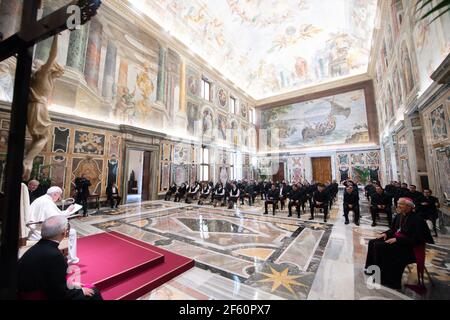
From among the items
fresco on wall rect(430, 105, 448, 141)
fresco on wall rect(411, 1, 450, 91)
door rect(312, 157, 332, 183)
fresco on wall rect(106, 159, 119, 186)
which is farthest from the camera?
door rect(312, 157, 332, 183)

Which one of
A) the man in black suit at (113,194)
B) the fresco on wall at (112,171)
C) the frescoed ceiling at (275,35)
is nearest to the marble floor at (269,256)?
the man in black suit at (113,194)

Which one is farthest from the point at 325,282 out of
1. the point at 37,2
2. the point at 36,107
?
the point at 36,107

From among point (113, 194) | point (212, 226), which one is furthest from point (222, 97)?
point (212, 226)

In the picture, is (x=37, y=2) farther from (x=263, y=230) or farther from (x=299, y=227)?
(x=299, y=227)

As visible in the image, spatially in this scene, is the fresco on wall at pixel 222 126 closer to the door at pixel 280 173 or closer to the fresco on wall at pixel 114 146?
the door at pixel 280 173

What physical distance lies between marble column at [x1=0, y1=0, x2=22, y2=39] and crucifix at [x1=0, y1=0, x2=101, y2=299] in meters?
1.70

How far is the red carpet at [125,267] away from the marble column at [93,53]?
7.61m

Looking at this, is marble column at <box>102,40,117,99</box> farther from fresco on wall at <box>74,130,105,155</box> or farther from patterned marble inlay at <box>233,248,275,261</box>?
patterned marble inlay at <box>233,248,275,261</box>

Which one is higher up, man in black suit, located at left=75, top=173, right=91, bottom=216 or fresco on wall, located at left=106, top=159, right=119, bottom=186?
fresco on wall, located at left=106, top=159, right=119, bottom=186

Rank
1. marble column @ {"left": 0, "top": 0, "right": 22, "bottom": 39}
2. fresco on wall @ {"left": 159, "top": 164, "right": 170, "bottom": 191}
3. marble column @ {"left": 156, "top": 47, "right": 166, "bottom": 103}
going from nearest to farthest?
marble column @ {"left": 0, "top": 0, "right": 22, "bottom": 39}
fresco on wall @ {"left": 159, "top": 164, "right": 170, "bottom": 191}
marble column @ {"left": 156, "top": 47, "right": 166, "bottom": 103}

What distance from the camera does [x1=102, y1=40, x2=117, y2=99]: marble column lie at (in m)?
8.81

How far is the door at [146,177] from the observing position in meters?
10.3

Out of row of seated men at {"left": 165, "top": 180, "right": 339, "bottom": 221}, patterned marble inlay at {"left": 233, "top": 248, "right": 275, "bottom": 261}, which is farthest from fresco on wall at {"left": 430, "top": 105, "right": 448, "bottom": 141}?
patterned marble inlay at {"left": 233, "top": 248, "right": 275, "bottom": 261}

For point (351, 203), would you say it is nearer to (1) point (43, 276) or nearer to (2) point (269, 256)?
(2) point (269, 256)
